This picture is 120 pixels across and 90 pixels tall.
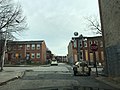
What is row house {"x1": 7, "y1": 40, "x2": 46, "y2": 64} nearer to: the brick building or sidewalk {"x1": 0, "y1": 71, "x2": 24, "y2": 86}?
sidewalk {"x1": 0, "y1": 71, "x2": 24, "y2": 86}

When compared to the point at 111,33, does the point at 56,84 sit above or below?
below

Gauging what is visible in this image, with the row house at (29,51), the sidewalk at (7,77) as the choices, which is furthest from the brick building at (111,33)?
the row house at (29,51)

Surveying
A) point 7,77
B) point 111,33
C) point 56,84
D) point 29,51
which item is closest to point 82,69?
point 111,33

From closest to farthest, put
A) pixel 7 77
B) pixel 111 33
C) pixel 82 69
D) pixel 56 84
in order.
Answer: pixel 56 84 → pixel 111 33 → pixel 7 77 → pixel 82 69

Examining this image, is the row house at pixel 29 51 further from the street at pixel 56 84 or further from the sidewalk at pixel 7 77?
the street at pixel 56 84

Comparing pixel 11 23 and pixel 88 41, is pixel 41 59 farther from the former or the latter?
pixel 11 23

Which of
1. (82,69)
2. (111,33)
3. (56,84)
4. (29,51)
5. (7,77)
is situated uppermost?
(29,51)

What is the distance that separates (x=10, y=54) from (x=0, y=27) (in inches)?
2313

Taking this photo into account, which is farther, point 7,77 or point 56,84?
point 7,77

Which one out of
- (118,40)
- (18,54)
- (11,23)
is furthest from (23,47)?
(118,40)

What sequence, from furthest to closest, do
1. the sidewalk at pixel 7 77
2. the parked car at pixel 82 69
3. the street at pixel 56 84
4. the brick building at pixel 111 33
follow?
the parked car at pixel 82 69
the brick building at pixel 111 33
the sidewalk at pixel 7 77
the street at pixel 56 84

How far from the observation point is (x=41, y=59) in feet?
243

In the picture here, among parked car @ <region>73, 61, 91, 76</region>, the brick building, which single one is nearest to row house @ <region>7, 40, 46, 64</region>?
parked car @ <region>73, 61, 91, 76</region>

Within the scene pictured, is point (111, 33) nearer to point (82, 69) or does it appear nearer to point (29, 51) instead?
point (82, 69)
